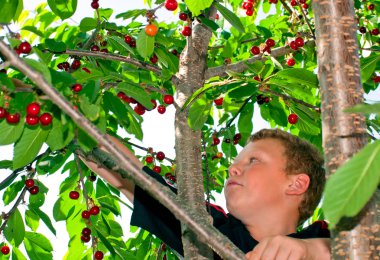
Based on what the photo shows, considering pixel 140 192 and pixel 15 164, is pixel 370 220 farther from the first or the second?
pixel 140 192

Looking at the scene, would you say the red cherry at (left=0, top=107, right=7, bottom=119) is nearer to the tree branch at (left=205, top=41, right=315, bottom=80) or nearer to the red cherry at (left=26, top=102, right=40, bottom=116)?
the red cherry at (left=26, top=102, right=40, bottom=116)

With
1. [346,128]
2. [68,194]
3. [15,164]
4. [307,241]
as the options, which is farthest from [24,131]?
[68,194]

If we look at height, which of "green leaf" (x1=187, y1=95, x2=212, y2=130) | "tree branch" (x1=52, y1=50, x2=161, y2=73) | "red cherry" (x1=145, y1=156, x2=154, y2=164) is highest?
"tree branch" (x1=52, y1=50, x2=161, y2=73)

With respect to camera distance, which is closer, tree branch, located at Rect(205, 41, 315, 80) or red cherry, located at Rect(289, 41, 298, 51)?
tree branch, located at Rect(205, 41, 315, 80)

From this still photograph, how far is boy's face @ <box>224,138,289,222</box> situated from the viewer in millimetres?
2971

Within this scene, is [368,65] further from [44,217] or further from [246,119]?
[44,217]

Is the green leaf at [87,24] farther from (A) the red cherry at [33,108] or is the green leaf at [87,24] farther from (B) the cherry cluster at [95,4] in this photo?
(A) the red cherry at [33,108]

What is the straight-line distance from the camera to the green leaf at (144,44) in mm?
3191

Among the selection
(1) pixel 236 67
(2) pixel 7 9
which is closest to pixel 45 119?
(2) pixel 7 9

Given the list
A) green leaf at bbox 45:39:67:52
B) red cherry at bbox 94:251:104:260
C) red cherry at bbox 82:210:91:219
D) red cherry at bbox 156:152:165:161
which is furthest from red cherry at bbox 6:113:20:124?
red cherry at bbox 156:152:165:161

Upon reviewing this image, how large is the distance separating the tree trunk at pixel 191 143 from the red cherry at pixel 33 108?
0.68 metres

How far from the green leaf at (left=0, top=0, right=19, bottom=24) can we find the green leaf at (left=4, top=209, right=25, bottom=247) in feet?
5.48

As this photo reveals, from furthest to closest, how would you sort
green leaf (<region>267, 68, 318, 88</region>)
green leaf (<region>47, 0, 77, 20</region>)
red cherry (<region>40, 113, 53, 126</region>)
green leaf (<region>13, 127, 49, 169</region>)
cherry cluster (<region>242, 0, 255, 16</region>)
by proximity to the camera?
cherry cluster (<region>242, 0, 255, 16</region>), green leaf (<region>47, 0, 77, 20</region>), green leaf (<region>267, 68, 318, 88</region>), green leaf (<region>13, 127, 49, 169</region>), red cherry (<region>40, 113, 53, 126</region>)

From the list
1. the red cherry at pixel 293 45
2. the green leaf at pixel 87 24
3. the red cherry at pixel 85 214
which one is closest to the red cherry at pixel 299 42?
the red cherry at pixel 293 45
